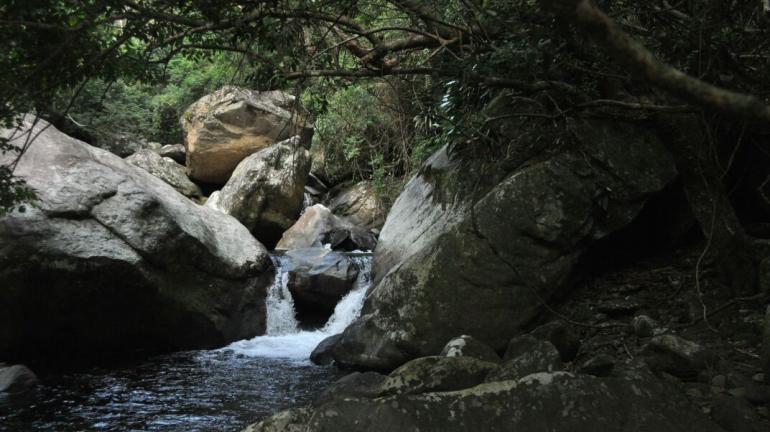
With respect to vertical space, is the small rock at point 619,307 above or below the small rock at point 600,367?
above

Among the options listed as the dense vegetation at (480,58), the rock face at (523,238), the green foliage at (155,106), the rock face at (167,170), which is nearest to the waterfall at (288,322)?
the rock face at (523,238)

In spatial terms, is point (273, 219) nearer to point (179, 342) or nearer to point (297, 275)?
point (297, 275)

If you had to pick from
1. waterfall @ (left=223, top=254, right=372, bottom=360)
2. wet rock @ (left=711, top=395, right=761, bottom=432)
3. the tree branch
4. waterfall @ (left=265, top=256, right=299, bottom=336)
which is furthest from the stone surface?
waterfall @ (left=265, top=256, right=299, bottom=336)

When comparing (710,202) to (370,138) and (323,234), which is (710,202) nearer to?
(323,234)

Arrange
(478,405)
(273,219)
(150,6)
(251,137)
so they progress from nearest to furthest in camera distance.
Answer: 1. (478,405)
2. (150,6)
3. (273,219)
4. (251,137)

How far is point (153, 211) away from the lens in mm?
7930

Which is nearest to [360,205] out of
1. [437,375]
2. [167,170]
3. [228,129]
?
[228,129]

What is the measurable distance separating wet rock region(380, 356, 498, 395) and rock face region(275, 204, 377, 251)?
9537mm

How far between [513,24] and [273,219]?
10.8 m

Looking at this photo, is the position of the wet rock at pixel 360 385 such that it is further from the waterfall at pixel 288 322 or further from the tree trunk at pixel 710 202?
the waterfall at pixel 288 322

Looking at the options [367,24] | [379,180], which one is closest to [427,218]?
[367,24]

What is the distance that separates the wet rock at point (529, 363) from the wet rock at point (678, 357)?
831 mm

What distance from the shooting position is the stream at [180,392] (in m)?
5.51

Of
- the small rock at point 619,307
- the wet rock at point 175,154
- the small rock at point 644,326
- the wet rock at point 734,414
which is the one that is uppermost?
the wet rock at point 175,154
